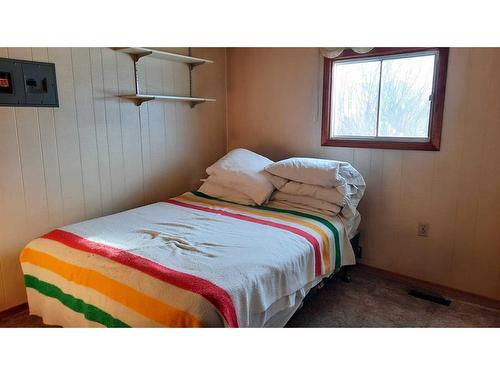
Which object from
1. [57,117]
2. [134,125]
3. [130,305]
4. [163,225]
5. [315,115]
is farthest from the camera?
[315,115]

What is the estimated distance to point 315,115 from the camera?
2752 mm

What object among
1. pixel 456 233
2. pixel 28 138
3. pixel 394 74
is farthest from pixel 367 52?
pixel 28 138

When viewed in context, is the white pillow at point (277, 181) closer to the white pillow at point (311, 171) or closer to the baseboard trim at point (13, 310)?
the white pillow at point (311, 171)

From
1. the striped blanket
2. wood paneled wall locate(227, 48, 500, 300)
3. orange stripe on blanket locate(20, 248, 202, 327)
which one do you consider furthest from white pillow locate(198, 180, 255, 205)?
orange stripe on blanket locate(20, 248, 202, 327)

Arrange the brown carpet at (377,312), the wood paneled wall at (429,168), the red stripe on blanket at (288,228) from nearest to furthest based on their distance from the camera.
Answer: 1. the red stripe on blanket at (288,228)
2. the brown carpet at (377,312)
3. the wood paneled wall at (429,168)

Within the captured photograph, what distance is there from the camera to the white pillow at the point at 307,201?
2.22 metres

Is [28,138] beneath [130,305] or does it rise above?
above

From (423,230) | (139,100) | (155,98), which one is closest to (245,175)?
(155,98)

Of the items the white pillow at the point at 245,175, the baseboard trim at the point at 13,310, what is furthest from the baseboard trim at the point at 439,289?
the baseboard trim at the point at 13,310

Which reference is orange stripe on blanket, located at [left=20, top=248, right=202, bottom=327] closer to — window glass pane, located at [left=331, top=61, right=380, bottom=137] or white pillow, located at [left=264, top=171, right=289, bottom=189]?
white pillow, located at [left=264, top=171, right=289, bottom=189]

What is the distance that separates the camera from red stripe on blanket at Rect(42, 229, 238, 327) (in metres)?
1.17

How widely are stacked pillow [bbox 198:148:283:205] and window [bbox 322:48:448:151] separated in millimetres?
648

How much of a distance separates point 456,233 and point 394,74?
1.23 m
